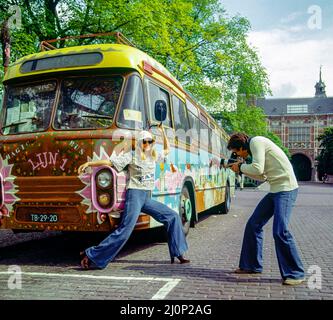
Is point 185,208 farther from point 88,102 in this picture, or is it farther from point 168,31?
point 168,31

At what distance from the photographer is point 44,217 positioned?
6.11 m

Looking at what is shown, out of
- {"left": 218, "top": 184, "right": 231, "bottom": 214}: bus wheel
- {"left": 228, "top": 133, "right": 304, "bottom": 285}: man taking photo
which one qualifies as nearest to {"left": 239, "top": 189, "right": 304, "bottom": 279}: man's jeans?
{"left": 228, "top": 133, "right": 304, "bottom": 285}: man taking photo

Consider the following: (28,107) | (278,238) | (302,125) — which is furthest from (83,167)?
(302,125)

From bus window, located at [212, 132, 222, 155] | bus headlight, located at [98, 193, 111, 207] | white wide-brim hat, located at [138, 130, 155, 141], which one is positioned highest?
bus window, located at [212, 132, 222, 155]

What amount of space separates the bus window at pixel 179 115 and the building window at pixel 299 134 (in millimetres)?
89735

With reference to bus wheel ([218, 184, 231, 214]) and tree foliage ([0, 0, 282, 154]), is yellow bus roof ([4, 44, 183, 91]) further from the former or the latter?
tree foliage ([0, 0, 282, 154])

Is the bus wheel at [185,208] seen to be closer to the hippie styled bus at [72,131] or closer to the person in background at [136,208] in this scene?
the hippie styled bus at [72,131]

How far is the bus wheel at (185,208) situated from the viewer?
7.84m

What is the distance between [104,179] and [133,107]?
3.69 feet

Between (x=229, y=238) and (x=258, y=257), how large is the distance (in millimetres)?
3412

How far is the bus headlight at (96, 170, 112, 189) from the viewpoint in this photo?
18.9ft

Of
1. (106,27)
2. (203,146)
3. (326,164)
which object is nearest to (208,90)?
(106,27)

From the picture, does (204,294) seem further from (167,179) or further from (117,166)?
(167,179)

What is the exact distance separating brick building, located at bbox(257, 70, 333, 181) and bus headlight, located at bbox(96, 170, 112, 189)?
9019cm
